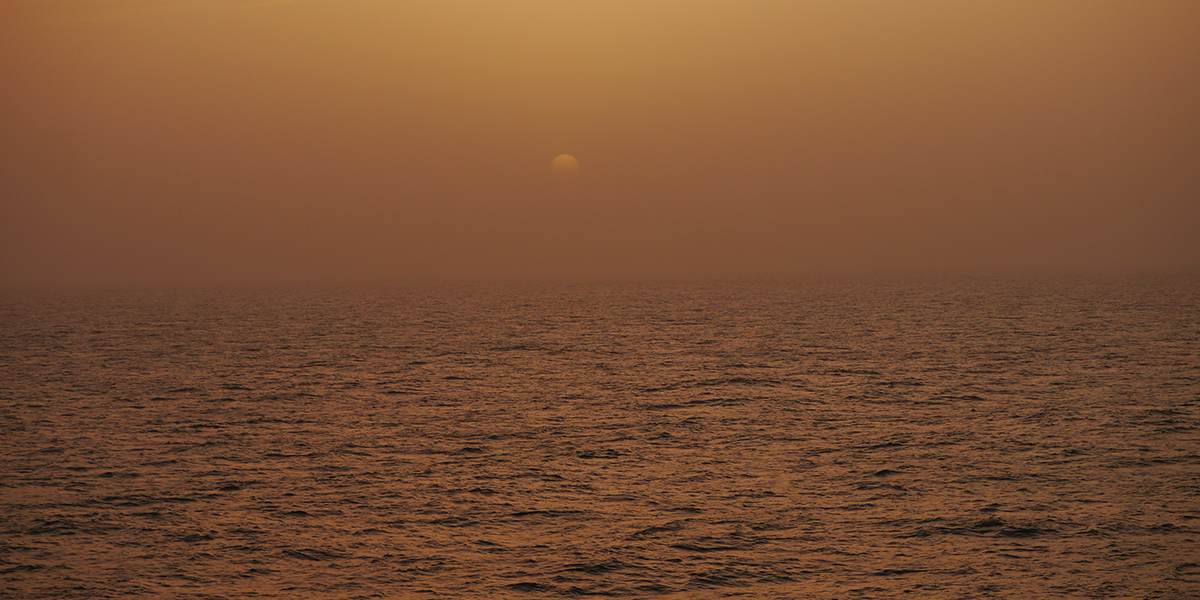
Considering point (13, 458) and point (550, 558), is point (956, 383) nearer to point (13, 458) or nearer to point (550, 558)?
point (550, 558)

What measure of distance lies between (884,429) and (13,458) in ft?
99.2

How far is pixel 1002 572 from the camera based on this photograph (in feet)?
62.6

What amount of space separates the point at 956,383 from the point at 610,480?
28.0m

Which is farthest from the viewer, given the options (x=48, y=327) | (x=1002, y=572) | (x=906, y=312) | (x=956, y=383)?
(x=906, y=312)

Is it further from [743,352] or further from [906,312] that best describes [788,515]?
[906,312]

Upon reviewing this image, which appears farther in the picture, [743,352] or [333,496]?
[743,352]

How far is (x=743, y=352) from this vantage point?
6712cm

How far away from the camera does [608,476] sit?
27891 millimetres

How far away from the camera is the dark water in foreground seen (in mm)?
19359

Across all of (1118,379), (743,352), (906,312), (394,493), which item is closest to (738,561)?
(394,493)

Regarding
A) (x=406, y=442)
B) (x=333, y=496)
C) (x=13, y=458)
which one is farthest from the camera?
(x=406, y=442)

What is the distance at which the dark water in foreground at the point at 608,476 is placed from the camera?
63.5ft

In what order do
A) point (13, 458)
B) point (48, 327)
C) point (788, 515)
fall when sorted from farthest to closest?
point (48, 327) → point (13, 458) → point (788, 515)

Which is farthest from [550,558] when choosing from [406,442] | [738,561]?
[406,442]
